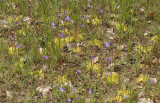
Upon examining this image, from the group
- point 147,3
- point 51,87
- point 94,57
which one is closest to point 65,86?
point 51,87

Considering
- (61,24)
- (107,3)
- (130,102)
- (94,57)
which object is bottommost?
(130,102)

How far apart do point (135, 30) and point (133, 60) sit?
0.67m

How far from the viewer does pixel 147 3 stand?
379 centimetres

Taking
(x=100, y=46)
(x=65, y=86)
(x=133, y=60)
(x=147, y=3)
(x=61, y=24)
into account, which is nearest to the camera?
(x=65, y=86)

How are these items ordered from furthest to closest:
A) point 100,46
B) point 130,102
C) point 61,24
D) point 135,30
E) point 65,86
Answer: point 61,24
point 135,30
point 100,46
point 65,86
point 130,102

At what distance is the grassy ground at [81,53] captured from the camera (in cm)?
245

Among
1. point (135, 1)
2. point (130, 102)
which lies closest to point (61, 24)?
point (135, 1)

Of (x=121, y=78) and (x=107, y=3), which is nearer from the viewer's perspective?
(x=121, y=78)

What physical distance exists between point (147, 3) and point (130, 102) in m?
2.14

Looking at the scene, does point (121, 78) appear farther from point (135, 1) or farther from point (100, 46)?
point (135, 1)

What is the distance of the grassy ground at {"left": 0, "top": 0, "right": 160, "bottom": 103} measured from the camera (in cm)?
245

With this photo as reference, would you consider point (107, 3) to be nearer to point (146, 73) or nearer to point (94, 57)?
point (94, 57)

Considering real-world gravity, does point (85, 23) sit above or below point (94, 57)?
above

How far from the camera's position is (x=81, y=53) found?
9.72 ft
